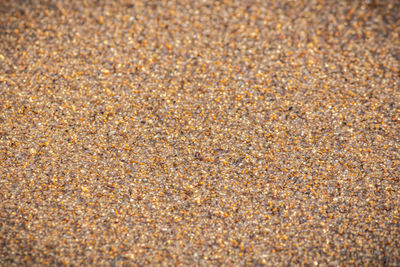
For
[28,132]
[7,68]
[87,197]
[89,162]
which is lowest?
[87,197]

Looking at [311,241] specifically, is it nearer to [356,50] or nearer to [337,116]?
[337,116]

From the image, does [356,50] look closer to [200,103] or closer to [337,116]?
[337,116]

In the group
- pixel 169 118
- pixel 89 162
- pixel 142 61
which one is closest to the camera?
pixel 89 162

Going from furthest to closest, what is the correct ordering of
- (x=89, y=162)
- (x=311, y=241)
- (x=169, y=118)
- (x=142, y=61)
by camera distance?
(x=142, y=61) → (x=169, y=118) → (x=89, y=162) → (x=311, y=241)

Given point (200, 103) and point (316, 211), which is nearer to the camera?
point (316, 211)

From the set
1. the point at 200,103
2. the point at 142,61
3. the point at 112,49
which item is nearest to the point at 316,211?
the point at 200,103

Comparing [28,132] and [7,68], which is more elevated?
[7,68]

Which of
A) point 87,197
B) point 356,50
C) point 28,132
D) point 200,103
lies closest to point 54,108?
point 28,132
